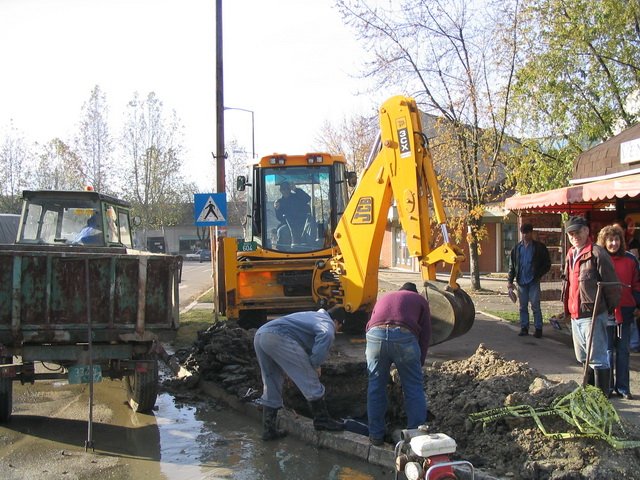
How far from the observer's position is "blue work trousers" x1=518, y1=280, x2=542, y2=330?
10.8 metres

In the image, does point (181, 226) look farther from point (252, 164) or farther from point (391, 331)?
point (391, 331)

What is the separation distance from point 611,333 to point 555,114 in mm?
8841

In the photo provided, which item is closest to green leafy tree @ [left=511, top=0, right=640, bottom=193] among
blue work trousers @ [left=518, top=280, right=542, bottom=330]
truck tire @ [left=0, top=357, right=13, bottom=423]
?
blue work trousers @ [left=518, top=280, right=542, bottom=330]

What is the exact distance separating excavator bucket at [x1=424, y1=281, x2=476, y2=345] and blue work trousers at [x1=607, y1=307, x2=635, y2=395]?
1.55 meters

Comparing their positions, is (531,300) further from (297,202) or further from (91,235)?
(91,235)

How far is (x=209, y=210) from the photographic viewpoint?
13195mm

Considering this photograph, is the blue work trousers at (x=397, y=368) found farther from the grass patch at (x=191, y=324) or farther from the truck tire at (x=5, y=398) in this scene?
the grass patch at (x=191, y=324)

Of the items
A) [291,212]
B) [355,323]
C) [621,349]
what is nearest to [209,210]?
[291,212]

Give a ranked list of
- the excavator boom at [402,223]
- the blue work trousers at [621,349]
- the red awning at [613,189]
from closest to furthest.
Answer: the blue work trousers at [621,349] → the excavator boom at [402,223] → the red awning at [613,189]

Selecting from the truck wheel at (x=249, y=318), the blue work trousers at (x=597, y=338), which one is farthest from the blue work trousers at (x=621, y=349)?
the truck wheel at (x=249, y=318)

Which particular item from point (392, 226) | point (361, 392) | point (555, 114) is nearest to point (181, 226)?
point (392, 226)

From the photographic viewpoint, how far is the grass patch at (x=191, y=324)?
11.7 meters

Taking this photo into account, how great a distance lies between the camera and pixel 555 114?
14844mm

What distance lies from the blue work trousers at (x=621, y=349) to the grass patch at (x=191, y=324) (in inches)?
260
